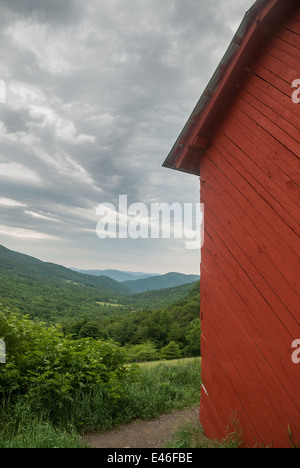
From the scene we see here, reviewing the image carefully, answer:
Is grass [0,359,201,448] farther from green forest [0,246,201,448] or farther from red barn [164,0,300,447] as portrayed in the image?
red barn [164,0,300,447]

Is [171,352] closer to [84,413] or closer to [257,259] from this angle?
[84,413]

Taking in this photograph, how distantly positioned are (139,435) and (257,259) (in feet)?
12.7

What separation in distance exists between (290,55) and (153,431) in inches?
248

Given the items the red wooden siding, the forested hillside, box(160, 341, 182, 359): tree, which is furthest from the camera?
the forested hillside

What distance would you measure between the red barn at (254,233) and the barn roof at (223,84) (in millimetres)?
15

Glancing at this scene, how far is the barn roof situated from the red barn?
0.01 meters

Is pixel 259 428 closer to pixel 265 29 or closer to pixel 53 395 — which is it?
pixel 53 395

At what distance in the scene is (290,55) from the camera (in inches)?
126

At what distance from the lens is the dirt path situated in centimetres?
434

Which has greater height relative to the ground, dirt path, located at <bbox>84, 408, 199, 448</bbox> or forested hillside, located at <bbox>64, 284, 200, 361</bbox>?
dirt path, located at <bbox>84, 408, 199, 448</bbox>
